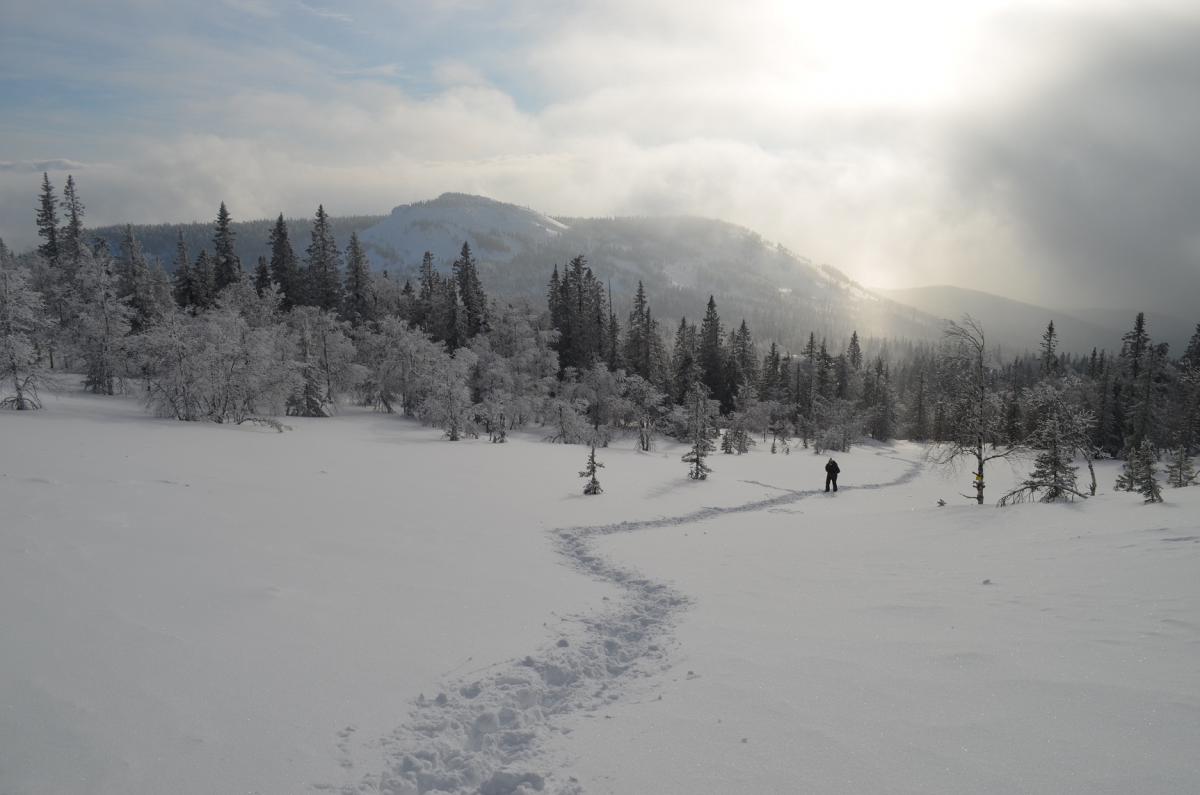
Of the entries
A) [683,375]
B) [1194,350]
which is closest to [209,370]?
[683,375]

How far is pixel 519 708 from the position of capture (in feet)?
21.9

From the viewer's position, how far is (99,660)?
19.6ft

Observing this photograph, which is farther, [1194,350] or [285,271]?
[1194,350]

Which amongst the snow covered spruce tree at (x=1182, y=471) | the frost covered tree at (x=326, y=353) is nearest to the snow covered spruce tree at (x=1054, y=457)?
the snow covered spruce tree at (x=1182, y=471)

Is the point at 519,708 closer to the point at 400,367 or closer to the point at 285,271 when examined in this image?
the point at 400,367

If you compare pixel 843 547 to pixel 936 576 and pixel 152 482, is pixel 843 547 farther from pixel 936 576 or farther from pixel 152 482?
pixel 152 482

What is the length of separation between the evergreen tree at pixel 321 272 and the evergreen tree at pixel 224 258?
757cm

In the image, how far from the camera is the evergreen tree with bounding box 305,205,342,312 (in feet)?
226

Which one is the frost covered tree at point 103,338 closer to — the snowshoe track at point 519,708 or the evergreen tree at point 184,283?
the evergreen tree at point 184,283

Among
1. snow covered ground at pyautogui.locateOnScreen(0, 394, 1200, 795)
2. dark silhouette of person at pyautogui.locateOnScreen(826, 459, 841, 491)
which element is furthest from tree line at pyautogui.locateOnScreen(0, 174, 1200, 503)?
snow covered ground at pyautogui.locateOnScreen(0, 394, 1200, 795)

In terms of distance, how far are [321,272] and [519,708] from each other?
239 ft

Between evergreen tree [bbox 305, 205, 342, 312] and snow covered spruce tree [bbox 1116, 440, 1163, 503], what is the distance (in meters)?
71.1

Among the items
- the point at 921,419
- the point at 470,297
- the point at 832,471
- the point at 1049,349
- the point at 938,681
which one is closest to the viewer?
the point at 938,681

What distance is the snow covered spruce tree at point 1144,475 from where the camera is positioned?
49.4 ft
